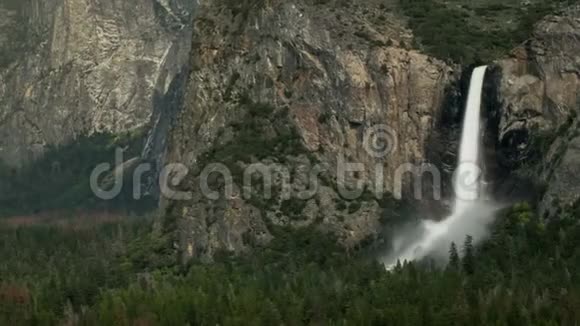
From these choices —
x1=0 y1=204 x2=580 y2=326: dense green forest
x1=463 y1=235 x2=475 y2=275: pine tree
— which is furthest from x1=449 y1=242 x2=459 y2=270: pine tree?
x1=463 y1=235 x2=475 y2=275: pine tree

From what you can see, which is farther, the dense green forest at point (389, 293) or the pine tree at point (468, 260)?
the pine tree at point (468, 260)

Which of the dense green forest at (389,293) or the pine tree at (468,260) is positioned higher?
the pine tree at (468,260)

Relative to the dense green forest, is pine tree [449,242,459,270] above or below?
above

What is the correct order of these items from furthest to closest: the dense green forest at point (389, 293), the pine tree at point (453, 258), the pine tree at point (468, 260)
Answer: the pine tree at point (453, 258) → the pine tree at point (468, 260) → the dense green forest at point (389, 293)

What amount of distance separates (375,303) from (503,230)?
28.7 meters

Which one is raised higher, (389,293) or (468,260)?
(468,260)

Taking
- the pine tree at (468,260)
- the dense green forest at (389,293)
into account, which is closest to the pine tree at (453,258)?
the dense green forest at (389,293)

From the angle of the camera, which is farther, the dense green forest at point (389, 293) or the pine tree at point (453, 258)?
the pine tree at point (453, 258)

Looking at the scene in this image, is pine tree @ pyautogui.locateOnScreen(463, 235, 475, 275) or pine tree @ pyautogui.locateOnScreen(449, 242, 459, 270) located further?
pine tree @ pyautogui.locateOnScreen(449, 242, 459, 270)

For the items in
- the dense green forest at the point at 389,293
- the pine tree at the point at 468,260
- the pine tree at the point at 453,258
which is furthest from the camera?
the pine tree at the point at 453,258

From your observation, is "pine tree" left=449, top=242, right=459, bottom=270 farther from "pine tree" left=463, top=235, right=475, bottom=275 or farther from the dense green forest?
"pine tree" left=463, top=235, right=475, bottom=275

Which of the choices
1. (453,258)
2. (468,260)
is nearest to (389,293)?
(468,260)

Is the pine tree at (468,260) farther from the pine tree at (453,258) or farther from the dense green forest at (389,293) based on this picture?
the pine tree at (453,258)

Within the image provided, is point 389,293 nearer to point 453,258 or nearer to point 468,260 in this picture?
point 468,260
